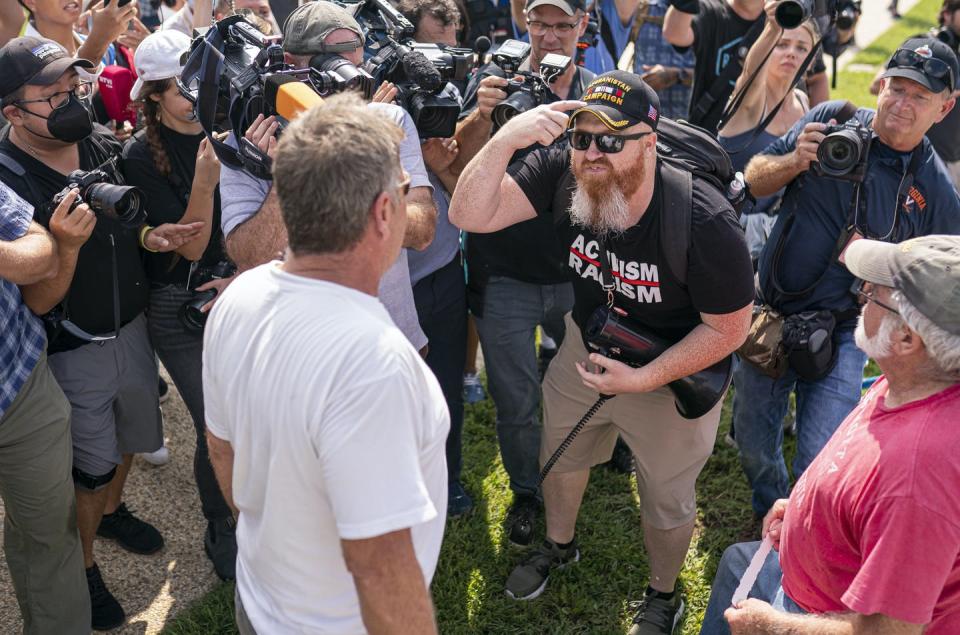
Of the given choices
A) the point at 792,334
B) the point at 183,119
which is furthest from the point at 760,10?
the point at 183,119

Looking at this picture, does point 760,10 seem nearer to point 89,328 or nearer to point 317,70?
point 317,70

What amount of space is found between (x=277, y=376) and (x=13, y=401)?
1746mm

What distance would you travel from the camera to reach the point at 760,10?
18.2ft

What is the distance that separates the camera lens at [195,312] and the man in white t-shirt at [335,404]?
4.82ft

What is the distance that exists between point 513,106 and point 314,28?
2.89 ft

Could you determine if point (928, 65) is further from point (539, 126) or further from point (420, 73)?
point (420, 73)

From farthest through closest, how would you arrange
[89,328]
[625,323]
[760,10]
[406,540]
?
1. [760,10]
2. [89,328]
3. [625,323]
4. [406,540]

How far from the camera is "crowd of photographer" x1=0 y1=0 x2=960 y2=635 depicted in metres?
1.91

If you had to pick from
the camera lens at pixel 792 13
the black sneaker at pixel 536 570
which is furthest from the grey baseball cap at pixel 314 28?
the black sneaker at pixel 536 570

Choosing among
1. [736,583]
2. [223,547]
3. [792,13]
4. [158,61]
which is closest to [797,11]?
[792,13]

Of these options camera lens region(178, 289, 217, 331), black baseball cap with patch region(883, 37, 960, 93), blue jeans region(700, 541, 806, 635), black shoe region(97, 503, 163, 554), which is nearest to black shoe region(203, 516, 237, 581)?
black shoe region(97, 503, 163, 554)

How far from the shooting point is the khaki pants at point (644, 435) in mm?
3508

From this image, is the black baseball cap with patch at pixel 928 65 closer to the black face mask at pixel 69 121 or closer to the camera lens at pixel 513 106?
the camera lens at pixel 513 106

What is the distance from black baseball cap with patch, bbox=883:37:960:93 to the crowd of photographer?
0.5 inches
